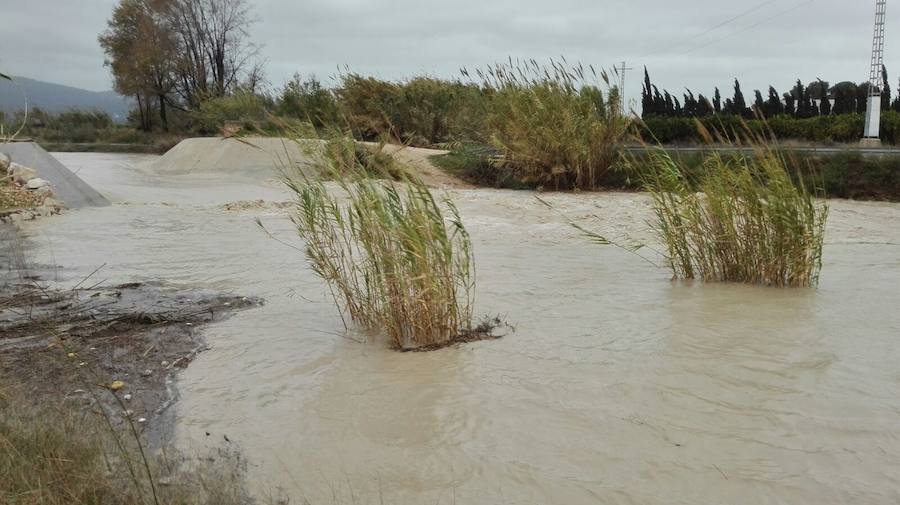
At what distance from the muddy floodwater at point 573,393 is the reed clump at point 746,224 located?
236 mm

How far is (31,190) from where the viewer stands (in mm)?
13672

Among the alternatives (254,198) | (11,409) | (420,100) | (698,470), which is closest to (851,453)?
(698,470)

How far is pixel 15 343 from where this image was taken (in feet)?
17.7

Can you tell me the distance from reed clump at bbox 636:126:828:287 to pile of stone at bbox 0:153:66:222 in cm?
983

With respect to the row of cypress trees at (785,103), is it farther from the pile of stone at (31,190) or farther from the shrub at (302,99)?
the pile of stone at (31,190)

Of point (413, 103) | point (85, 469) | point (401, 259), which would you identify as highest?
point (413, 103)

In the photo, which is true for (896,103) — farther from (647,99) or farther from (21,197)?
(21,197)

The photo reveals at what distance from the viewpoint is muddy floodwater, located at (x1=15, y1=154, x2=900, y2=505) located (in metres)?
3.57

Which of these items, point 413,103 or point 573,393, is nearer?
point 573,393

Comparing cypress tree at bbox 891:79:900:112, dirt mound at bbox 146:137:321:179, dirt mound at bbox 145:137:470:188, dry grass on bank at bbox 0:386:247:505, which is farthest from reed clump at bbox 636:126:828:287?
cypress tree at bbox 891:79:900:112

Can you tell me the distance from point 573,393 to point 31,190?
1236 cm

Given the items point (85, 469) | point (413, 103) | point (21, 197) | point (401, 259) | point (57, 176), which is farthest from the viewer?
point (413, 103)

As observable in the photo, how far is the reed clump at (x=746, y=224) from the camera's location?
7059mm

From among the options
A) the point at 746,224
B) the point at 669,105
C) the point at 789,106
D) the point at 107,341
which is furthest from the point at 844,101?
the point at 107,341
